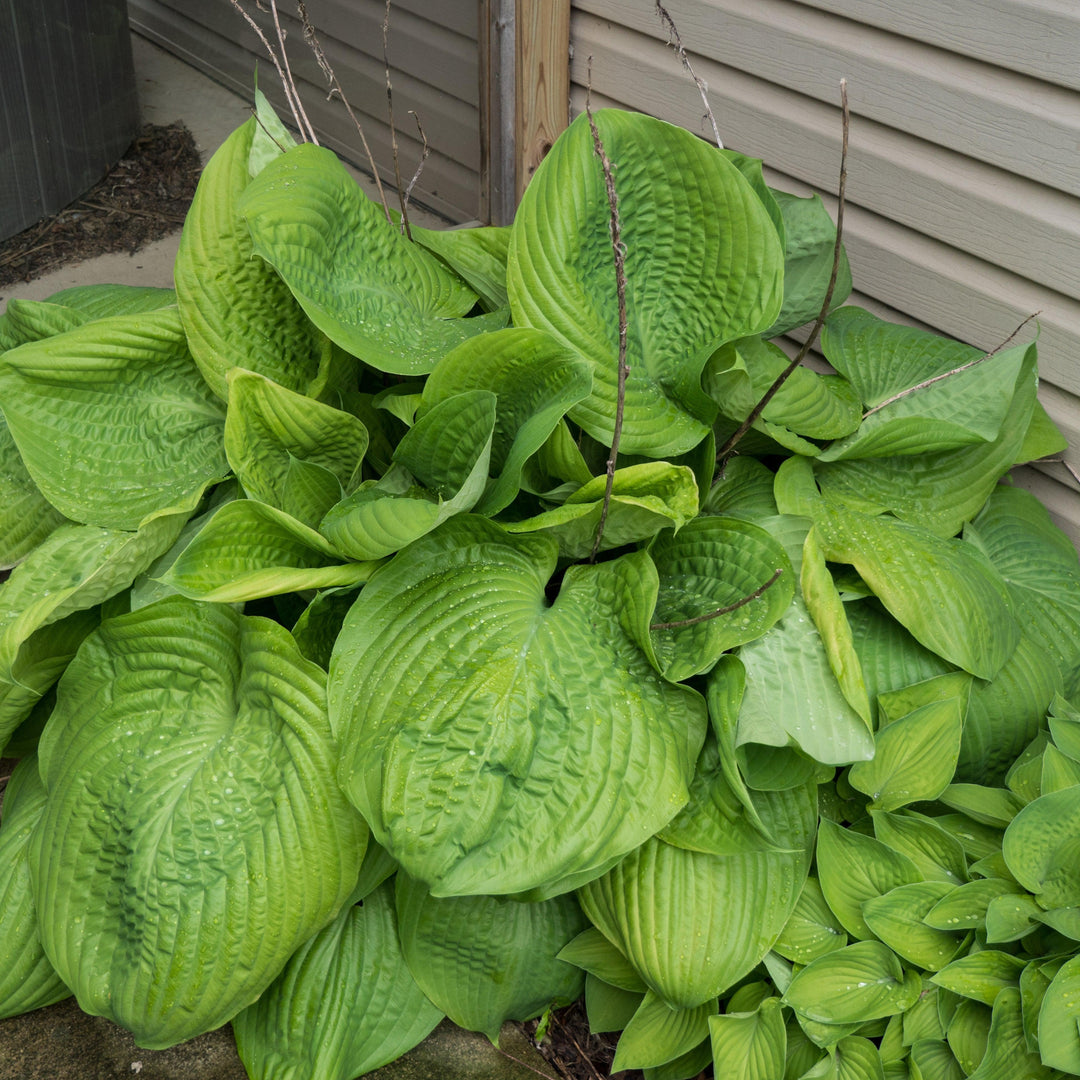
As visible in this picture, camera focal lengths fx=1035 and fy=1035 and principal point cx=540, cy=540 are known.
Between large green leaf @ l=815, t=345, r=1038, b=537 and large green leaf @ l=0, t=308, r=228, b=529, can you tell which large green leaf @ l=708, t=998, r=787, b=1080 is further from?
large green leaf @ l=0, t=308, r=228, b=529

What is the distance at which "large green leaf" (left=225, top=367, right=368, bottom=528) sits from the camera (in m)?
1.29

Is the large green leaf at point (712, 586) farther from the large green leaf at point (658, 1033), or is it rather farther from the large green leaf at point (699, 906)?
the large green leaf at point (658, 1033)

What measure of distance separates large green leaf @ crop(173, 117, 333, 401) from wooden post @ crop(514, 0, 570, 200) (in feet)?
3.36

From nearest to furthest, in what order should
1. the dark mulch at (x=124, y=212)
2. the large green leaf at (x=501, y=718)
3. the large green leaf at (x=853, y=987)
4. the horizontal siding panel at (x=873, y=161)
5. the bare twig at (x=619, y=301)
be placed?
the bare twig at (x=619, y=301) < the large green leaf at (x=501, y=718) < the large green leaf at (x=853, y=987) < the horizontal siding panel at (x=873, y=161) < the dark mulch at (x=124, y=212)

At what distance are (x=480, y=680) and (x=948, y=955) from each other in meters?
0.67

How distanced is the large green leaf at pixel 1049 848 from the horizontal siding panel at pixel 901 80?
2.97 ft

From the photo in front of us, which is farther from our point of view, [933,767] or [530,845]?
[933,767]

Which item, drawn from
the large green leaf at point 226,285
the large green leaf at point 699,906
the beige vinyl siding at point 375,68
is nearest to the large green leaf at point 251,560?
the large green leaf at point 226,285

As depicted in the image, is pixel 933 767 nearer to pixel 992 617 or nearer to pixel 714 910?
pixel 992 617

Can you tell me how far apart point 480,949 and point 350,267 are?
3.13 feet

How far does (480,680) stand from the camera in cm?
120

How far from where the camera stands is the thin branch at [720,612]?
122 centimetres

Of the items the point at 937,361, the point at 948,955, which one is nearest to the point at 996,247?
the point at 937,361

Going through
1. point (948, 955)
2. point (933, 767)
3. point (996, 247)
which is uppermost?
point (996, 247)
